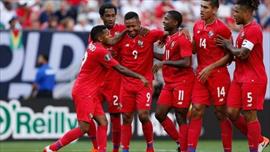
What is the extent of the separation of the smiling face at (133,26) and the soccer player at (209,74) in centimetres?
115

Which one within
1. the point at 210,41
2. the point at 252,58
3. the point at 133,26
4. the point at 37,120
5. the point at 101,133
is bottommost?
the point at 37,120

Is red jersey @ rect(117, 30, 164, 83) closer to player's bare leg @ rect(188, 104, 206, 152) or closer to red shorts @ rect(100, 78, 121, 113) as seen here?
red shorts @ rect(100, 78, 121, 113)

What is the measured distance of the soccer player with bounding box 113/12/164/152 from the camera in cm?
1681

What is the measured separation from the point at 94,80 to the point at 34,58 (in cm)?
844

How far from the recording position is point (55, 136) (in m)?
23.1

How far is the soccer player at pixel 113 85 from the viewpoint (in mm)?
17031

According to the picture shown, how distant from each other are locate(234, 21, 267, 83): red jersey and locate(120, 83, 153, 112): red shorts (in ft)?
6.12

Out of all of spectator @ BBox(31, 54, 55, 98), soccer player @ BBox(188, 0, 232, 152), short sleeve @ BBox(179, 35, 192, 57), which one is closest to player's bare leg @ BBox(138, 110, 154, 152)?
soccer player @ BBox(188, 0, 232, 152)

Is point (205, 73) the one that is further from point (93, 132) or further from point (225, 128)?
point (93, 132)

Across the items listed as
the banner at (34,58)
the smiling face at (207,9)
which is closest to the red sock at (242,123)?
the smiling face at (207,9)

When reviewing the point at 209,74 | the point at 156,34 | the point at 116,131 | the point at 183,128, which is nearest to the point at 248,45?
the point at 209,74

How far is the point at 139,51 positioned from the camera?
16.9 metres

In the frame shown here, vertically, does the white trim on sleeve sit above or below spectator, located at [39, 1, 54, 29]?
below

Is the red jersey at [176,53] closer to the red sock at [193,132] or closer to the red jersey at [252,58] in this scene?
the red sock at [193,132]
